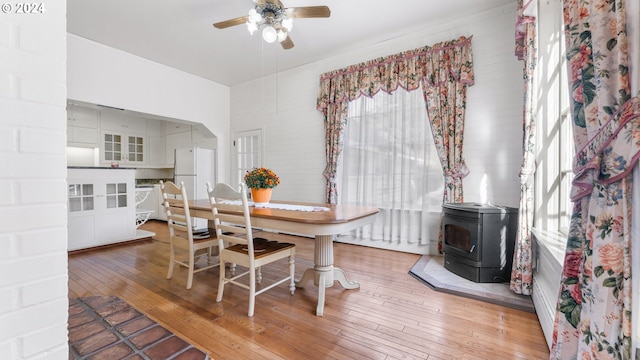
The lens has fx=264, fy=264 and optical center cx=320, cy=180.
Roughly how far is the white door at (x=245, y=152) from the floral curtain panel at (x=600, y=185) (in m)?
4.65

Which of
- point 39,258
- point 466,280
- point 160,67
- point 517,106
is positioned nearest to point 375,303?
point 466,280

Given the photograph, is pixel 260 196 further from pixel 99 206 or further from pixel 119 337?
pixel 99 206

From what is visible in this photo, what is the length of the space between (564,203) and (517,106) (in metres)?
1.32

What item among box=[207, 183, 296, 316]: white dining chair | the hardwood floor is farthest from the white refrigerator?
box=[207, 183, 296, 316]: white dining chair

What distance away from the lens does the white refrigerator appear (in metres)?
5.27

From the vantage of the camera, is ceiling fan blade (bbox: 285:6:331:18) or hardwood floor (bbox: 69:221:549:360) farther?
ceiling fan blade (bbox: 285:6:331:18)

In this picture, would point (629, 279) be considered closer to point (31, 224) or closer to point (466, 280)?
point (31, 224)

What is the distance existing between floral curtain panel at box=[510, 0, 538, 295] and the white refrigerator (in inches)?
196

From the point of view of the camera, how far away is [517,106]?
9.41 feet

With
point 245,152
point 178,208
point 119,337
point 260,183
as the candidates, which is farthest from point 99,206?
point 119,337

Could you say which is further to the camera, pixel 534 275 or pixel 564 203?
pixel 534 275

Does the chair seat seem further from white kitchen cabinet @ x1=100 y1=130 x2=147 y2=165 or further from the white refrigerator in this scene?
white kitchen cabinet @ x1=100 y1=130 x2=147 y2=165

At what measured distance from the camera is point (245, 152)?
5.40 m

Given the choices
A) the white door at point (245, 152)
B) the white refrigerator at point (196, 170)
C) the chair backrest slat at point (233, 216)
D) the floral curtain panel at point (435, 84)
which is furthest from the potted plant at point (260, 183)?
the white refrigerator at point (196, 170)
